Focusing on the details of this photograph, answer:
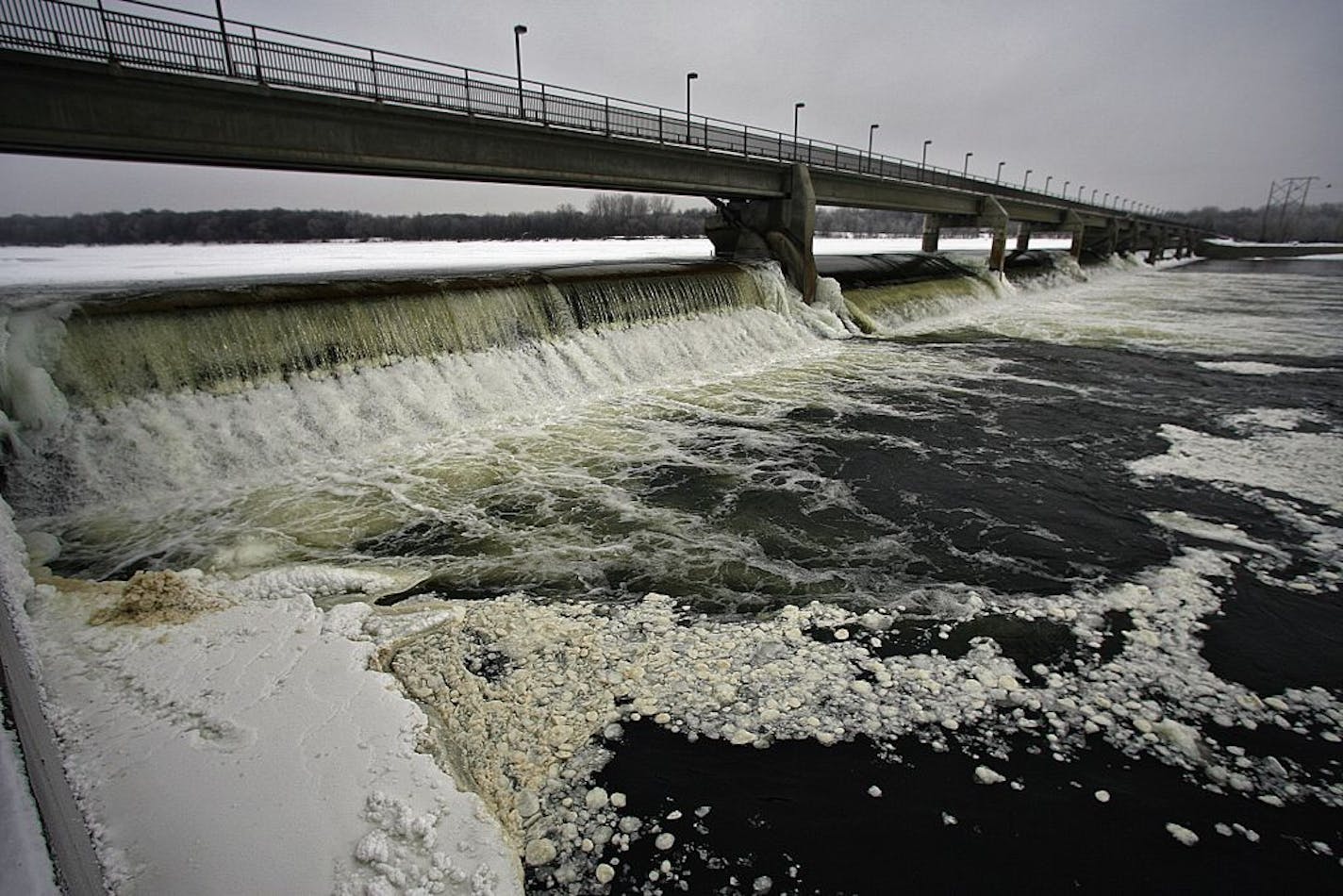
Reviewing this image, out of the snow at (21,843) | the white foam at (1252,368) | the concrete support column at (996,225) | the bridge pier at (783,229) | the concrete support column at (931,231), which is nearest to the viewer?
the snow at (21,843)

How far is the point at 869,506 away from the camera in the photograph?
8578mm

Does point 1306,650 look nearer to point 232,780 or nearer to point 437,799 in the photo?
point 437,799

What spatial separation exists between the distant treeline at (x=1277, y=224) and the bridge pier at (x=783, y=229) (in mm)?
139620

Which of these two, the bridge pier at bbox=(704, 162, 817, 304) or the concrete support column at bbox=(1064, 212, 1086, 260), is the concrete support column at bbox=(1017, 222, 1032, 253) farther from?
the bridge pier at bbox=(704, 162, 817, 304)

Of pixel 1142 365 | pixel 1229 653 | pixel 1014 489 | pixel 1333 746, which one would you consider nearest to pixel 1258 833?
pixel 1333 746

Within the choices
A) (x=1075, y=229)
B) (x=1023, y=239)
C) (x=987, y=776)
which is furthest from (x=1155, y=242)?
(x=987, y=776)

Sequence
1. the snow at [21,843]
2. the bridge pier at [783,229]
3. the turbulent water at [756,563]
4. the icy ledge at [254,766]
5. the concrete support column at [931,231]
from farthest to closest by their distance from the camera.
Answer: the concrete support column at [931,231], the bridge pier at [783,229], the turbulent water at [756,563], the icy ledge at [254,766], the snow at [21,843]

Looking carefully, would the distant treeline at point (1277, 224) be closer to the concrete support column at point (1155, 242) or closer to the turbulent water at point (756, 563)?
the concrete support column at point (1155, 242)

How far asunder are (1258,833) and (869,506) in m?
5.08

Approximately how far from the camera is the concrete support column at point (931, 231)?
52984 mm

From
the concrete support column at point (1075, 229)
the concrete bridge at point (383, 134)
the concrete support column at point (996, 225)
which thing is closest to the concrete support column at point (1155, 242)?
the concrete support column at point (1075, 229)

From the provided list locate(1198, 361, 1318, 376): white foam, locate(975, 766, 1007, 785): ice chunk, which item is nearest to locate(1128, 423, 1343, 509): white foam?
locate(1198, 361, 1318, 376): white foam

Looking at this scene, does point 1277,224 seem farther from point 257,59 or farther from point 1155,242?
point 257,59

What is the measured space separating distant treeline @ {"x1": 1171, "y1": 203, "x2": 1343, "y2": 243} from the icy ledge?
163 metres
